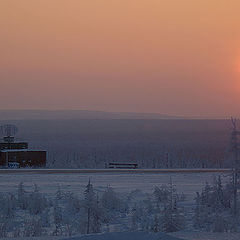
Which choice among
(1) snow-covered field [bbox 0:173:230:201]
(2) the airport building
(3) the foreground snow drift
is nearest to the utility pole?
(1) snow-covered field [bbox 0:173:230:201]

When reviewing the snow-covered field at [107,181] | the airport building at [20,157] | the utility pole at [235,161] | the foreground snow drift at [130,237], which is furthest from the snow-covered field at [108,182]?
the foreground snow drift at [130,237]

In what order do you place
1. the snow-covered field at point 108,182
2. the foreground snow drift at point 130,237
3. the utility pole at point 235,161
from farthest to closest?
the snow-covered field at point 108,182, the utility pole at point 235,161, the foreground snow drift at point 130,237

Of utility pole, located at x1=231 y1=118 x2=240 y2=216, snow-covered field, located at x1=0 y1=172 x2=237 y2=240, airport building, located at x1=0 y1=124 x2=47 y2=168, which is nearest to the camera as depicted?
utility pole, located at x1=231 y1=118 x2=240 y2=216

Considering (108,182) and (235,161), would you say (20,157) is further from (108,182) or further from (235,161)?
(235,161)

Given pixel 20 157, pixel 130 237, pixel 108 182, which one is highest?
pixel 20 157

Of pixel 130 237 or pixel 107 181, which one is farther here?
pixel 107 181

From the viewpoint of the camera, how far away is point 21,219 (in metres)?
15.6

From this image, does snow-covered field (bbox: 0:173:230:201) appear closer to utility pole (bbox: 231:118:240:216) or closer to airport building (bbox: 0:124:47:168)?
utility pole (bbox: 231:118:240:216)

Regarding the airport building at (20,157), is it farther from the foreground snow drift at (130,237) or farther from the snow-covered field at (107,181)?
the foreground snow drift at (130,237)

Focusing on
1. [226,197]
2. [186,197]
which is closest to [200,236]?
[226,197]

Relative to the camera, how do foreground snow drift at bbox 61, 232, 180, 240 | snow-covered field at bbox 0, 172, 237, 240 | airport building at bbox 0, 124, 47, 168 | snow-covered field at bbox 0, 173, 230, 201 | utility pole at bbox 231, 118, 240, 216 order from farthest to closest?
airport building at bbox 0, 124, 47, 168 < snow-covered field at bbox 0, 173, 230, 201 < snow-covered field at bbox 0, 172, 237, 240 < utility pole at bbox 231, 118, 240, 216 < foreground snow drift at bbox 61, 232, 180, 240

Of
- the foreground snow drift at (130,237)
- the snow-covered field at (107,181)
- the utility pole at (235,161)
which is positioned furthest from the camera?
the snow-covered field at (107,181)

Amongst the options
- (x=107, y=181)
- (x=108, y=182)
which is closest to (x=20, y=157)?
(x=107, y=181)

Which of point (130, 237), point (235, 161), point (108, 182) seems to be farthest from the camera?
point (108, 182)
